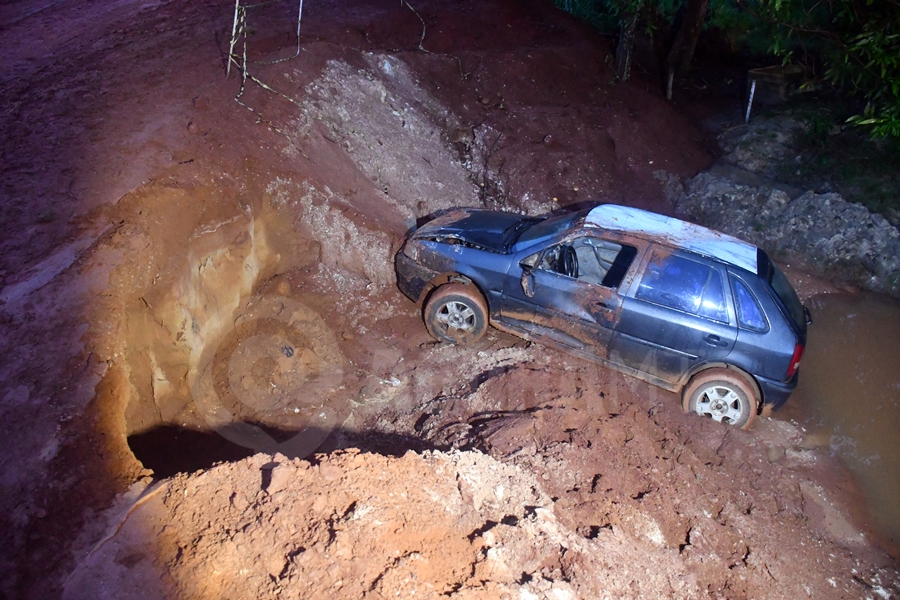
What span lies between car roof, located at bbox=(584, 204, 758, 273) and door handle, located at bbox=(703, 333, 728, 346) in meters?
0.71

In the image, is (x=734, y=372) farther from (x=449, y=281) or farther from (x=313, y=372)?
(x=313, y=372)

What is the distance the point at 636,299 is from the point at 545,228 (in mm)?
1276

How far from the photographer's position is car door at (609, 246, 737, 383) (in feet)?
17.9

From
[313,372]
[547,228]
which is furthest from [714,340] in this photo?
[313,372]

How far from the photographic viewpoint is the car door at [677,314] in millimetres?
5465

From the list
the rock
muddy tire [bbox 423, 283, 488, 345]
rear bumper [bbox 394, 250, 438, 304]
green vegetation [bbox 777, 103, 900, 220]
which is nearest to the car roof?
muddy tire [bbox 423, 283, 488, 345]

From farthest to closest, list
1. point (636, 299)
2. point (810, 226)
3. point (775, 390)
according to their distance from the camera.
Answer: point (810, 226) < point (636, 299) < point (775, 390)

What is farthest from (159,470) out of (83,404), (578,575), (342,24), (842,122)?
(842,122)

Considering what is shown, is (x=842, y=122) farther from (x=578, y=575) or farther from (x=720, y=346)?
(x=578, y=575)

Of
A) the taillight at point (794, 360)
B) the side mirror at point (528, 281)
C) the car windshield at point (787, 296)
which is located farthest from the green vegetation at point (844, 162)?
the side mirror at point (528, 281)

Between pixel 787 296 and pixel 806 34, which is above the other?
pixel 806 34

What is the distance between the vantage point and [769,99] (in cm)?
1037

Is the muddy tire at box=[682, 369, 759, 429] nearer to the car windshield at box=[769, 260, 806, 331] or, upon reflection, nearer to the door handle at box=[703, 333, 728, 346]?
the door handle at box=[703, 333, 728, 346]

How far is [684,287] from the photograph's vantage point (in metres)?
5.53
